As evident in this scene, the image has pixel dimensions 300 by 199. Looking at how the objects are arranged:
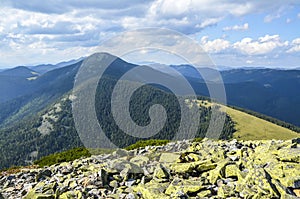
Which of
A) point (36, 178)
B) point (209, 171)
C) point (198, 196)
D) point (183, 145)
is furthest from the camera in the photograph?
point (183, 145)

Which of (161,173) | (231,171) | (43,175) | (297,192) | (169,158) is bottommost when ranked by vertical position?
(43,175)

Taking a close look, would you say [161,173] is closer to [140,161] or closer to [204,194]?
[204,194]

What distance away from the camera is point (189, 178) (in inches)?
880

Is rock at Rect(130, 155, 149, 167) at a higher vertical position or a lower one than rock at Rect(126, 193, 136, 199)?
lower

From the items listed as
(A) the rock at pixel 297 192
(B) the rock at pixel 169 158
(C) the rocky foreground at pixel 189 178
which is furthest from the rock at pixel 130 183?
(A) the rock at pixel 297 192

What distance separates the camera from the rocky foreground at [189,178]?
19.1m

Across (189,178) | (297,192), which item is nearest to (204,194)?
(189,178)

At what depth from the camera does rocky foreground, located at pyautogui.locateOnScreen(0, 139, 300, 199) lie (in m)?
19.1

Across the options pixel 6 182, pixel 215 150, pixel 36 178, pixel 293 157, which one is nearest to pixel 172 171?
pixel 215 150

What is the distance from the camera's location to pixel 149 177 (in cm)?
2281

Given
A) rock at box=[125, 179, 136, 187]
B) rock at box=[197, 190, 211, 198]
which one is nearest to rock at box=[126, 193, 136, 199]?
rock at box=[125, 179, 136, 187]

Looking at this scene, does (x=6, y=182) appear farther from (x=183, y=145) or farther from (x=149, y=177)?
(x=183, y=145)

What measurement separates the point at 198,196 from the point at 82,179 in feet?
31.0

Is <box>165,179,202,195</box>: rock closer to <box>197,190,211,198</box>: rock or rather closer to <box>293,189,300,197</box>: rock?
<box>197,190,211,198</box>: rock
